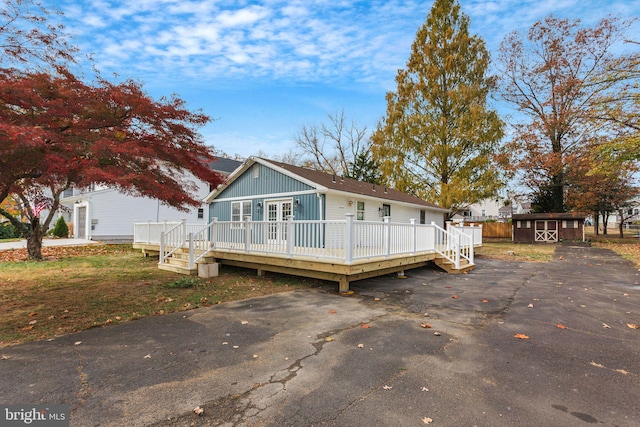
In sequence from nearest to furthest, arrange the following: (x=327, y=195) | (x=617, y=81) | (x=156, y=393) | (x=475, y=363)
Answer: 1. (x=156, y=393)
2. (x=475, y=363)
3. (x=327, y=195)
4. (x=617, y=81)

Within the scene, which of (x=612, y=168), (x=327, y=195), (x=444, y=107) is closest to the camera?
(x=327, y=195)

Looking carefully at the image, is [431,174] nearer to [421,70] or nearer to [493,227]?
[421,70]

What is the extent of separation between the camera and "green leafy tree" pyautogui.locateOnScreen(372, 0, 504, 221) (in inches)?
866

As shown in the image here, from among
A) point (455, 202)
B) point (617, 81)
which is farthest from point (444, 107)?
point (617, 81)

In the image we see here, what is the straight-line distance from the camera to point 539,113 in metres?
25.2

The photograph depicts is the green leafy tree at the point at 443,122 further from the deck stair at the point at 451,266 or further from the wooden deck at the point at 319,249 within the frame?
the wooden deck at the point at 319,249

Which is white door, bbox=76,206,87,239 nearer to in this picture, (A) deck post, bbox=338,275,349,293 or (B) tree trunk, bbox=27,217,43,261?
(B) tree trunk, bbox=27,217,43,261

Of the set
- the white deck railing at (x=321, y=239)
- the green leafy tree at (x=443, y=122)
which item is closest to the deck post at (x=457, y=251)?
the white deck railing at (x=321, y=239)

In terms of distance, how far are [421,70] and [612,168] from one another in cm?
1421

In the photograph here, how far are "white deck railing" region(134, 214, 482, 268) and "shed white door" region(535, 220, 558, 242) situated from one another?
17.3 meters

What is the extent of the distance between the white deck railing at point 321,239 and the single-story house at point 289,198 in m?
2.22

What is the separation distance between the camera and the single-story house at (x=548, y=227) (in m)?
23.5

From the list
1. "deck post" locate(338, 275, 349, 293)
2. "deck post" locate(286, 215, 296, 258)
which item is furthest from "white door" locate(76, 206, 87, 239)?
"deck post" locate(338, 275, 349, 293)

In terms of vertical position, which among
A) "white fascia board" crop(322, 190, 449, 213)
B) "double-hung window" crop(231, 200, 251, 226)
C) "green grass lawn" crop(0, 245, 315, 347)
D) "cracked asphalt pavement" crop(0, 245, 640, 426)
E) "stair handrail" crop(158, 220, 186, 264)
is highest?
"white fascia board" crop(322, 190, 449, 213)
